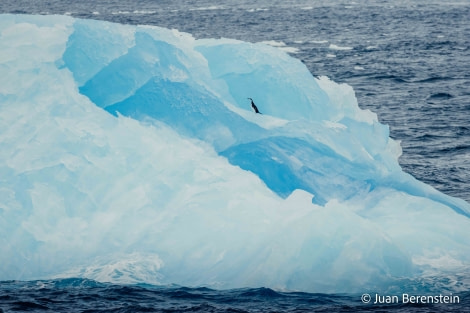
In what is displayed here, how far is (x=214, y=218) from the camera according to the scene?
15.2m

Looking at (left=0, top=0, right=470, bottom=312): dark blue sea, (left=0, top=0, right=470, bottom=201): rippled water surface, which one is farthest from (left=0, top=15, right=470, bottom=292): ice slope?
(left=0, top=0, right=470, bottom=201): rippled water surface

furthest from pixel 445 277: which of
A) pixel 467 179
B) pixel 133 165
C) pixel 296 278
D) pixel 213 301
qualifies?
pixel 467 179

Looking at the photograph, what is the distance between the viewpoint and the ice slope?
14219mm

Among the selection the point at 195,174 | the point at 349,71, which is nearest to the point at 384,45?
the point at 349,71

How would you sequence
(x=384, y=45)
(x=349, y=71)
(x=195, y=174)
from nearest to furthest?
(x=195, y=174)
(x=349, y=71)
(x=384, y=45)

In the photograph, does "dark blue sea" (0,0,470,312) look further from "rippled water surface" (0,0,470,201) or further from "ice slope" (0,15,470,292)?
"ice slope" (0,15,470,292)

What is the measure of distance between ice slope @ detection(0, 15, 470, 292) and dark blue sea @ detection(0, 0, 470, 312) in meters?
0.77

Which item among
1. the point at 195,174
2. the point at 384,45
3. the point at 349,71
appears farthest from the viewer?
the point at 384,45

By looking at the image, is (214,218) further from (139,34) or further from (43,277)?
(139,34)

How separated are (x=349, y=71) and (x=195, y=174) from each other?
2357 cm

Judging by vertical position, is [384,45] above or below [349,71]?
below

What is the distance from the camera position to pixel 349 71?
126 feet

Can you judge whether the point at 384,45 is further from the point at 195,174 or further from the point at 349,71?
the point at 195,174

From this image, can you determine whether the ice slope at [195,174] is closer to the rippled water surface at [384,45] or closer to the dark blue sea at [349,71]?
the dark blue sea at [349,71]
